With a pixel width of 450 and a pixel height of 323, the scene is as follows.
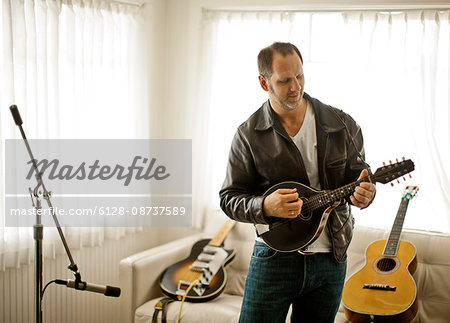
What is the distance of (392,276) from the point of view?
2.46m

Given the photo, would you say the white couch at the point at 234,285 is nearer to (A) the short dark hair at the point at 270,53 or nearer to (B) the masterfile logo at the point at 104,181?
(B) the masterfile logo at the point at 104,181

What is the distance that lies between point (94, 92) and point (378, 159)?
1775 millimetres

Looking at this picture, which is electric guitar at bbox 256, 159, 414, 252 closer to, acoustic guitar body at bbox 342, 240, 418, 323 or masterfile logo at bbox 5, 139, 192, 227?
acoustic guitar body at bbox 342, 240, 418, 323

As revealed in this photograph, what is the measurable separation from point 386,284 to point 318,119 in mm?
1170

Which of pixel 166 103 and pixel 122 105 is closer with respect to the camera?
pixel 122 105

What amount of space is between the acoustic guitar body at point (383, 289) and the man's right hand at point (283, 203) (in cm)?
100

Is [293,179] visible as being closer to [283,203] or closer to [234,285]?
[283,203]

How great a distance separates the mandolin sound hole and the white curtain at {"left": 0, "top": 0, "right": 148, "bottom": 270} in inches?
62.9

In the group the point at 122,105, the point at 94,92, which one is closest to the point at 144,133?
the point at 122,105

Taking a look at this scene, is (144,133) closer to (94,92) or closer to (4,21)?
(94,92)

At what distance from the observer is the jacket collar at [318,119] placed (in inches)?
64.1

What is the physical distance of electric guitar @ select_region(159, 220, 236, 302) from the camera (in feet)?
8.87

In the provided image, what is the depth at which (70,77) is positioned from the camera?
2789mm

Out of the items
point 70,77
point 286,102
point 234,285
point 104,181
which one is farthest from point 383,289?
point 70,77
